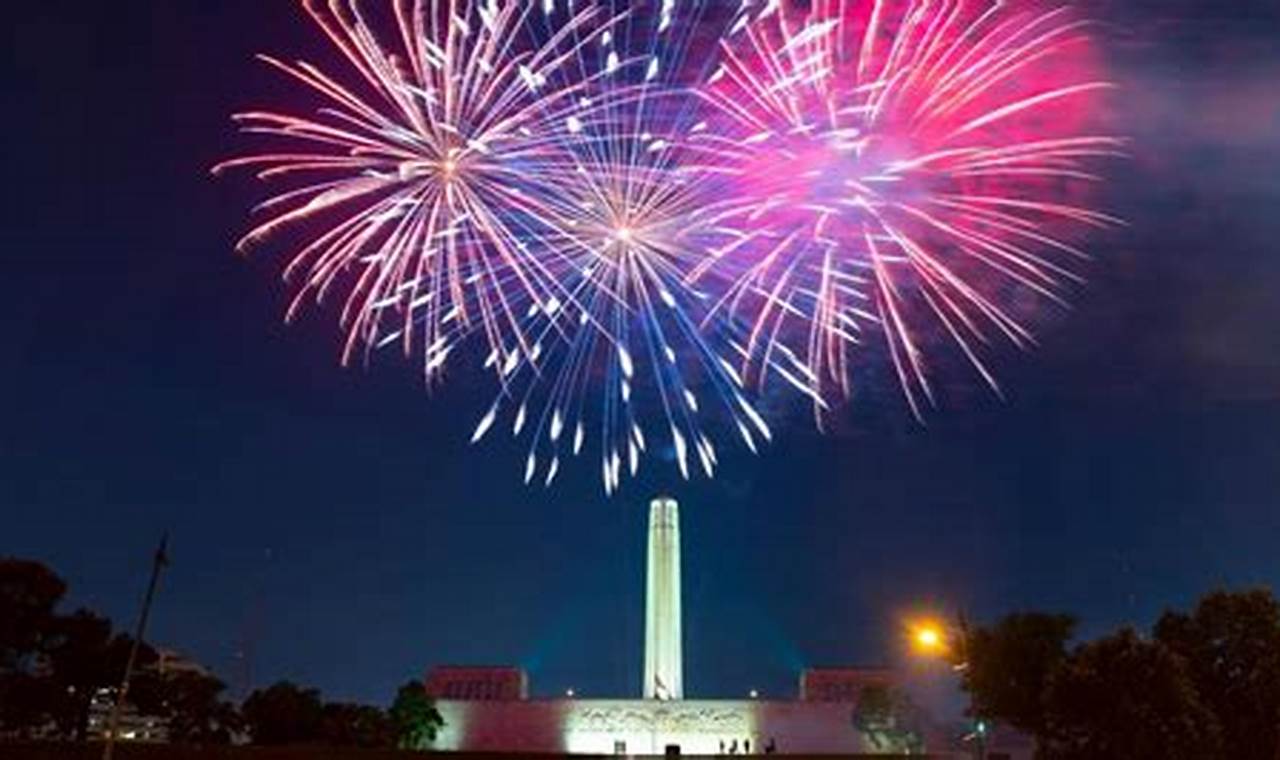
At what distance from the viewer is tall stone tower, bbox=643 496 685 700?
12262 centimetres

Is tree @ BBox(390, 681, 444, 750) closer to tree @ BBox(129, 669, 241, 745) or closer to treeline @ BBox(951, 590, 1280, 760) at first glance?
tree @ BBox(129, 669, 241, 745)

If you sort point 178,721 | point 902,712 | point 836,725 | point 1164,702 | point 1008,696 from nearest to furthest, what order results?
point 1164,702
point 1008,696
point 178,721
point 902,712
point 836,725

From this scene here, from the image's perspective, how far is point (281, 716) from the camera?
8875 cm

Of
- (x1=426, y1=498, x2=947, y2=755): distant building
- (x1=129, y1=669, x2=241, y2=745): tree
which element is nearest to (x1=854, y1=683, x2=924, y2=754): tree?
(x1=426, y1=498, x2=947, y2=755): distant building

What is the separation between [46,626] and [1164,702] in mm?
56217

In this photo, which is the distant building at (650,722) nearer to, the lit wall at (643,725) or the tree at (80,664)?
the lit wall at (643,725)

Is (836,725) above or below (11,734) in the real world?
above

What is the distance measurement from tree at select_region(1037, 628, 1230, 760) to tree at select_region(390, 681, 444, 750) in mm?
63291

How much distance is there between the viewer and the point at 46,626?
69250 millimetres

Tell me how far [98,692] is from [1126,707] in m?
56.3

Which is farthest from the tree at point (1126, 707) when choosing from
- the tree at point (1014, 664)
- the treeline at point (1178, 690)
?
the tree at point (1014, 664)

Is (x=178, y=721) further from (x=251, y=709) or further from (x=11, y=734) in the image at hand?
(x=11, y=734)

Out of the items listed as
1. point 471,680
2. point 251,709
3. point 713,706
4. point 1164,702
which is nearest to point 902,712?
point 713,706

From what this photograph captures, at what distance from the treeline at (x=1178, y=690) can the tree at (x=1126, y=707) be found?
0.04 metres
